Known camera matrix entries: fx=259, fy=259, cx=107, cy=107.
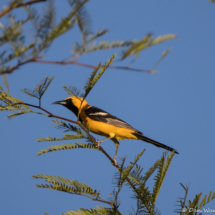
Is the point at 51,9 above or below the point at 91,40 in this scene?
above

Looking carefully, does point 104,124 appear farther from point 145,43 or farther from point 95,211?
point 145,43

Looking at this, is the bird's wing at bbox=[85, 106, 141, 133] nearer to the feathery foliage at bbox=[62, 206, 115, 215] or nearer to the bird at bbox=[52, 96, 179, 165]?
the bird at bbox=[52, 96, 179, 165]

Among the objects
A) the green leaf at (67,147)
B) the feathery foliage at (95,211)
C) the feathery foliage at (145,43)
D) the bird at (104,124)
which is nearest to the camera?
the feathery foliage at (145,43)

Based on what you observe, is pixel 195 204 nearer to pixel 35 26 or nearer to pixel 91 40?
pixel 91 40

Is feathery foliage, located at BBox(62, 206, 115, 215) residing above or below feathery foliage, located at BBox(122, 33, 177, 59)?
below

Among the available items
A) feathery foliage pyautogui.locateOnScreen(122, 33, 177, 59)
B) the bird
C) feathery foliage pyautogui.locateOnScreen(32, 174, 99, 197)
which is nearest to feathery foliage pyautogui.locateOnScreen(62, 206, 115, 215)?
feathery foliage pyautogui.locateOnScreen(32, 174, 99, 197)

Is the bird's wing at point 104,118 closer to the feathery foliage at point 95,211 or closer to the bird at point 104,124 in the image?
the bird at point 104,124

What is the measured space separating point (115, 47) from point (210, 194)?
4.96ft

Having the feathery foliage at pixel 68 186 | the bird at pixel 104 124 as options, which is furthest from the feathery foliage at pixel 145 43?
the bird at pixel 104 124

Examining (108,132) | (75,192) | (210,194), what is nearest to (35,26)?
(75,192)

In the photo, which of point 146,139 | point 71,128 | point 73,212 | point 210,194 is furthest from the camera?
point 146,139

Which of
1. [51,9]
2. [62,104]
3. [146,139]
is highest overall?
[62,104]

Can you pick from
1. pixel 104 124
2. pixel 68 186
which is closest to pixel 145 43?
pixel 68 186

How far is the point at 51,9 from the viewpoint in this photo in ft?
3.63
